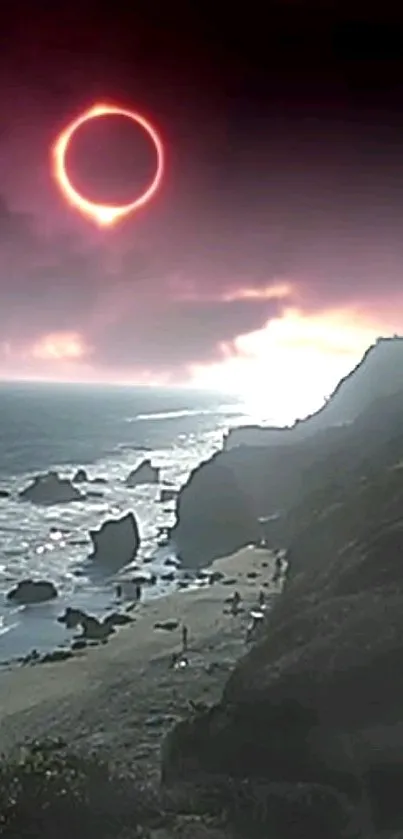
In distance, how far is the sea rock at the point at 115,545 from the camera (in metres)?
42.2

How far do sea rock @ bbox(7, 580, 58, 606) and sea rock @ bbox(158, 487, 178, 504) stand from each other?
2877 cm

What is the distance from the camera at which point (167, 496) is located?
67.0m

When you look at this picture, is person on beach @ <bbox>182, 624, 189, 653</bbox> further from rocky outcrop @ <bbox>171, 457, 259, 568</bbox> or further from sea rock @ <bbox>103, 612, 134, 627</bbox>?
rocky outcrop @ <bbox>171, 457, 259, 568</bbox>

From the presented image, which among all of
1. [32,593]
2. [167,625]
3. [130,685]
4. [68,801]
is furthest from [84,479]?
[68,801]

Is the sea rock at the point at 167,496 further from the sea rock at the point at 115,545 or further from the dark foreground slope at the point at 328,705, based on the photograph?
the dark foreground slope at the point at 328,705

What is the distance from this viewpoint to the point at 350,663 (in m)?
15.4

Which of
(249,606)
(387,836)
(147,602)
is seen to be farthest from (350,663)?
(147,602)

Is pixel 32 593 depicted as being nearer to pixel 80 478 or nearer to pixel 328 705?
pixel 328 705

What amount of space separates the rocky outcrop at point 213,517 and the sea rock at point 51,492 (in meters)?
16.8

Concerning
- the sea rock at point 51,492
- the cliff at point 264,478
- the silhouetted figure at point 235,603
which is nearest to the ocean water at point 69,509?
the sea rock at point 51,492

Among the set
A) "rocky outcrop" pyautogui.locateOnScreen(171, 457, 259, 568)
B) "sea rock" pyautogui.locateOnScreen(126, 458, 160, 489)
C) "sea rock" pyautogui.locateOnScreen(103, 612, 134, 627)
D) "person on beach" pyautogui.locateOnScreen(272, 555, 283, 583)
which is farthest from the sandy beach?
"sea rock" pyautogui.locateOnScreen(126, 458, 160, 489)

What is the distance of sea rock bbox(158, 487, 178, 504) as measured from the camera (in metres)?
65.1

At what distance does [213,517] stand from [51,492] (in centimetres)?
2053

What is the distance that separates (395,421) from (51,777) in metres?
34.6
